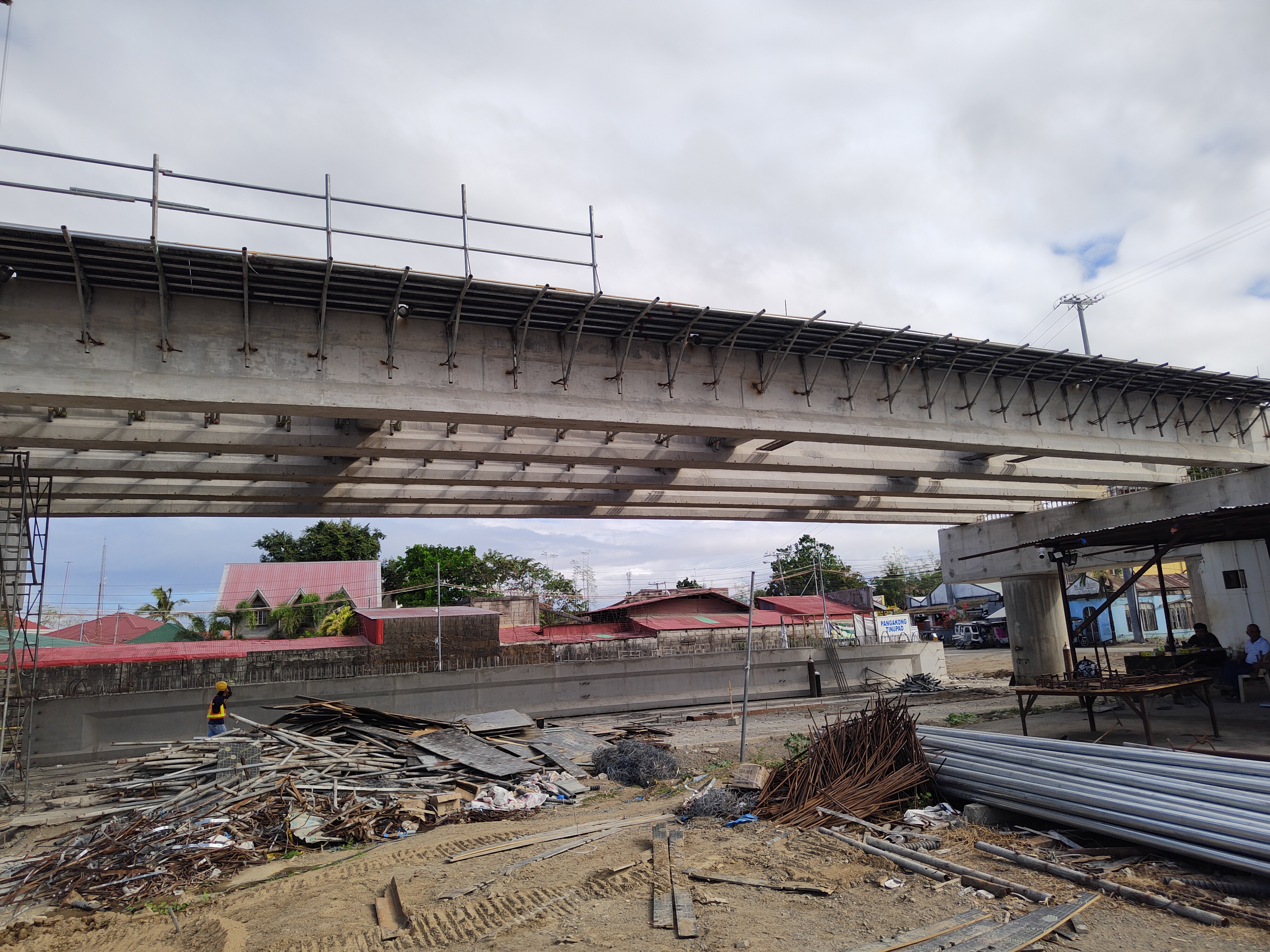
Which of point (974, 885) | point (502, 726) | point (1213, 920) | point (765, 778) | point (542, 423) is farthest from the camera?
point (502, 726)

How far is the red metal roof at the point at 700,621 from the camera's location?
32812 mm

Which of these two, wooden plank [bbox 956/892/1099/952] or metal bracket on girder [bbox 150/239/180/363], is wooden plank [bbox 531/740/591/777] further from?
metal bracket on girder [bbox 150/239/180/363]

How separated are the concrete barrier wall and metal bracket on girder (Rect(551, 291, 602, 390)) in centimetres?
1063

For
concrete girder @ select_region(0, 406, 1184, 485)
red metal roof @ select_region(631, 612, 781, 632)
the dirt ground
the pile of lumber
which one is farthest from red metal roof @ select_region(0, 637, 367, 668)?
the dirt ground

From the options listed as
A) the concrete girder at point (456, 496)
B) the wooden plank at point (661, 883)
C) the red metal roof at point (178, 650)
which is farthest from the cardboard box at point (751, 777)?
the red metal roof at point (178, 650)

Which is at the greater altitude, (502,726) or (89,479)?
(89,479)

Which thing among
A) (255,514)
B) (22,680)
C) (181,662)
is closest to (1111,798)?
(255,514)

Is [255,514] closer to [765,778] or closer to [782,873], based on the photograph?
[765,778]

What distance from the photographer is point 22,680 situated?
1820 centimetres

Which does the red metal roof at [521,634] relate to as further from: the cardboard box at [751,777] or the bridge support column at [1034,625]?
the cardboard box at [751,777]

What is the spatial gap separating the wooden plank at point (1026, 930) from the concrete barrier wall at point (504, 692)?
15.8 metres

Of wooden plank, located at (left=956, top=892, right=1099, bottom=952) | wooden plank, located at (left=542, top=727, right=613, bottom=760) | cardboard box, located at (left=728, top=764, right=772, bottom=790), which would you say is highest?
cardboard box, located at (left=728, top=764, right=772, bottom=790)

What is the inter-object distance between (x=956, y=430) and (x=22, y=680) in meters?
22.9

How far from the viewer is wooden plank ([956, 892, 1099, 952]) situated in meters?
5.02
